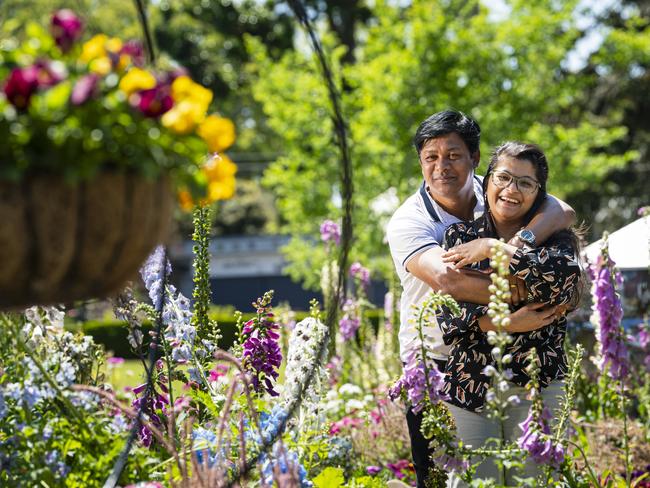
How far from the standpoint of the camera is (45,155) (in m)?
1.24

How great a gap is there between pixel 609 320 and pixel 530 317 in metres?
1.40

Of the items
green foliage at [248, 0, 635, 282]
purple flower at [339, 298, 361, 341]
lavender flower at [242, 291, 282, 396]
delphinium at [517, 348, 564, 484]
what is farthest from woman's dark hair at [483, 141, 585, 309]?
green foliage at [248, 0, 635, 282]

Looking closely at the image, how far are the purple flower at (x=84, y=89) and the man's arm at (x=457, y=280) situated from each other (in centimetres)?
161

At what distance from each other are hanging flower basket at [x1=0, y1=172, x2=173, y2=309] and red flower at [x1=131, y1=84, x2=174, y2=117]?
103 mm

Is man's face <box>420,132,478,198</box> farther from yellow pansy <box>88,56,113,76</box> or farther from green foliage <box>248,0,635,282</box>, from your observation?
green foliage <box>248,0,635,282</box>

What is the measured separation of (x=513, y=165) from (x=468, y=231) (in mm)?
254

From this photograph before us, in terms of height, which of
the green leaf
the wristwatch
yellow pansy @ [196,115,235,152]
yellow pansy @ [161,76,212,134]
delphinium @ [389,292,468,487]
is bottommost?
the green leaf

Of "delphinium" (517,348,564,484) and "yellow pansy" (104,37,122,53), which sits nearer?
"yellow pansy" (104,37,122,53)

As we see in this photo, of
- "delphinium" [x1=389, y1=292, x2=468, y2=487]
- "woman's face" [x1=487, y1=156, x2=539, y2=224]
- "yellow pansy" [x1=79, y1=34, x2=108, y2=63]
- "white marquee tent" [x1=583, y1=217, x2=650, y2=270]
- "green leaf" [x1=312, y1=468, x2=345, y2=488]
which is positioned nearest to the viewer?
"yellow pansy" [x1=79, y1=34, x2=108, y2=63]

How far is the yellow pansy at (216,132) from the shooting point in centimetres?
134

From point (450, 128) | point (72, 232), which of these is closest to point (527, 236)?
point (450, 128)

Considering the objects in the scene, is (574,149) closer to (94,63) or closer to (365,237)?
(365,237)

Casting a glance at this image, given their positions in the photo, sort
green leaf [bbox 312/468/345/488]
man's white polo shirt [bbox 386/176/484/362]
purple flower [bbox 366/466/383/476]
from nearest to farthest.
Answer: green leaf [bbox 312/468/345/488] < man's white polo shirt [bbox 386/176/484/362] < purple flower [bbox 366/466/383/476]

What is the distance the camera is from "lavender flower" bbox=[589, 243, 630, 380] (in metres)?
3.79
